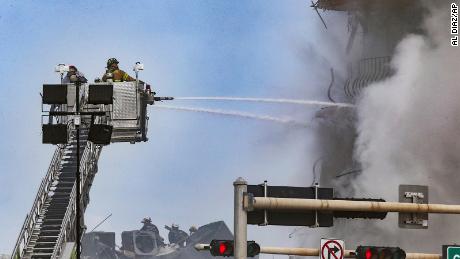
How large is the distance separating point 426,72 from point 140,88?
37.0 metres

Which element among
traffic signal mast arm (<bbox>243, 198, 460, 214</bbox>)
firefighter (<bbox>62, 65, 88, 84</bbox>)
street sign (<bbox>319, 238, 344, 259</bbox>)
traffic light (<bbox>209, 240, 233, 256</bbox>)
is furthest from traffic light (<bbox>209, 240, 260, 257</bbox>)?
traffic signal mast arm (<bbox>243, 198, 460, 214</bbox>)

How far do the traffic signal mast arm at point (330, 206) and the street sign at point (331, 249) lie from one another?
3877mm

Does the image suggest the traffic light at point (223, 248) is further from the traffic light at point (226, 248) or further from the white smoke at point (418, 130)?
the white smoke at point (418, 130)

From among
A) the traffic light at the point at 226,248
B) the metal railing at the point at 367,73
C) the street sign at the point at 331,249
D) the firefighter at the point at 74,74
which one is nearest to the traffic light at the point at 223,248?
the traffic light at the point at 226,248

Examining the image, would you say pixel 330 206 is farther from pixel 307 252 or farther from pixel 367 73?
pixel 367 73

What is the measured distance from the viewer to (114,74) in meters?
37.2

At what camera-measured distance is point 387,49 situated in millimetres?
75500

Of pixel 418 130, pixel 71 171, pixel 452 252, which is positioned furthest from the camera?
pixel 418 130

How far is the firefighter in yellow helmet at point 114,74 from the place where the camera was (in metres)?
37.1

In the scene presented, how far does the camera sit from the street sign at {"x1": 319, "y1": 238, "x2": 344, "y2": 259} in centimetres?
2375

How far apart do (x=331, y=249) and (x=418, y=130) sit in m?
47.3

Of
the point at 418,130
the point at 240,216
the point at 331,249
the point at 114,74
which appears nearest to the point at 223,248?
the point at 331,249

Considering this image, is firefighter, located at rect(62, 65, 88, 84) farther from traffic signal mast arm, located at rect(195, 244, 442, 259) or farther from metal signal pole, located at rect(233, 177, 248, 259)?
metal signal pole, located at rect(233, 177, 248, 259)

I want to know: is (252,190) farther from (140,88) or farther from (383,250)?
(140,88)
